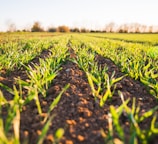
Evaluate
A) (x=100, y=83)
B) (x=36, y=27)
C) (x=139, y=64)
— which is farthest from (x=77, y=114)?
(x=36, y=27)

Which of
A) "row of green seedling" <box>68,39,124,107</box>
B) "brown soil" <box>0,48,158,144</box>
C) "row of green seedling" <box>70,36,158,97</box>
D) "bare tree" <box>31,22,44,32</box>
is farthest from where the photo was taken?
"bare tree" <box>31,22,44,32</box>

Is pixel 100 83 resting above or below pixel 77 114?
above

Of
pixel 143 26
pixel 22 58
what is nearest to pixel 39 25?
pixel 143 26

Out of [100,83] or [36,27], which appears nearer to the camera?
[100,83]

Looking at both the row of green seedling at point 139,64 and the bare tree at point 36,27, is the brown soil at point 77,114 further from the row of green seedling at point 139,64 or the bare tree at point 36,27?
the bare tree at point 36,27

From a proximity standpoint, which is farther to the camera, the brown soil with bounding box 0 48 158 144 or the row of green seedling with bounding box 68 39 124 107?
the row of green seedling with bounding box 68 39 124 107

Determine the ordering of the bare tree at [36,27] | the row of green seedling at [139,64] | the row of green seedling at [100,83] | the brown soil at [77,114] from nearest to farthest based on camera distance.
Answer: the brown soil at [77,114] → the row of green seedling at [100,83] → the row of green seedling at [139,64] → the bare tree at [36,27]

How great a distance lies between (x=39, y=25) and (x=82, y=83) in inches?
2871

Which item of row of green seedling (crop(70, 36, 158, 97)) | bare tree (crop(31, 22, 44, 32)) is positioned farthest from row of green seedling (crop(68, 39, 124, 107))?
bare tree (crop(31, 22, 44, 32))

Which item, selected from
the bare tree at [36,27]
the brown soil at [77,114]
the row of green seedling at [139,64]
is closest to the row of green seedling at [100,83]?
the brown soil at [77,114]

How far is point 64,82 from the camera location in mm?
3316

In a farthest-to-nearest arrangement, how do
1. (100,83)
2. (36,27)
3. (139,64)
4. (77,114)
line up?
(36,27) < (139,64) < (100,83) < (77,114)

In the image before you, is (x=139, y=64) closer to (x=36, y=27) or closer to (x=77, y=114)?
(x=77, y=114)

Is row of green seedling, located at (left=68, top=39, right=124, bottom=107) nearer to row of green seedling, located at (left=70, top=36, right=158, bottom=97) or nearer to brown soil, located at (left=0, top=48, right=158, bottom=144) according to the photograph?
brown soil, located at (left=0, top=48, right=158, bottom=144)
